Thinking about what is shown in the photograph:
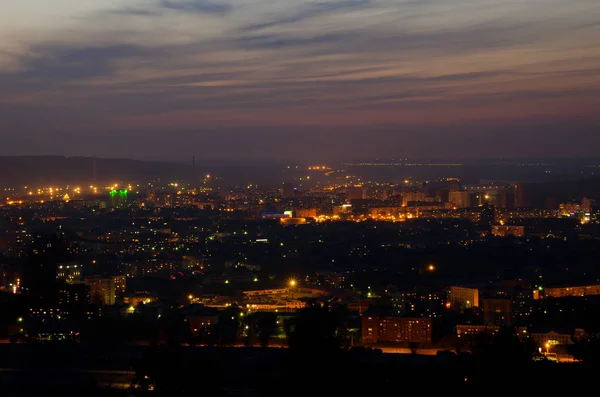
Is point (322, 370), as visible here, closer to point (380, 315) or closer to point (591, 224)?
point (380, 315)

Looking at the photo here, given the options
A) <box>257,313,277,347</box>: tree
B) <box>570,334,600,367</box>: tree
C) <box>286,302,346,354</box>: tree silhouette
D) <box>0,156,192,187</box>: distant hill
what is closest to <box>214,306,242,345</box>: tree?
<box>257,313,277,347</box>: tree

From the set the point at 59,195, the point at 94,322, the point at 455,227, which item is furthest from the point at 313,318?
the point at 59,195

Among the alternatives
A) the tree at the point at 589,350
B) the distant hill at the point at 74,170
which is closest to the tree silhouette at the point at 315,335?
the tree at the point at 589,350

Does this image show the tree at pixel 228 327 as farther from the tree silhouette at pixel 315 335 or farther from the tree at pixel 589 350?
the tree at pixel 589 350

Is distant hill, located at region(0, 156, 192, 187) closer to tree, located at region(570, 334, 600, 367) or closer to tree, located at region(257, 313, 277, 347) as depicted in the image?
tree, located at region(257, 313, 277, 347)

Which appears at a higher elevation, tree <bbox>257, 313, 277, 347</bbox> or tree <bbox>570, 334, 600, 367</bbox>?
tree <bbox>570, 334, 600, 367</bbox>

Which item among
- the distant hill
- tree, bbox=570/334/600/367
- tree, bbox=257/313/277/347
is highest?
the distant hill

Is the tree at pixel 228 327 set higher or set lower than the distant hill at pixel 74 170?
lower

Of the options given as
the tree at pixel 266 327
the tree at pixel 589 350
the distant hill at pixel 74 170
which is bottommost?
the tree at pixel 266 327
